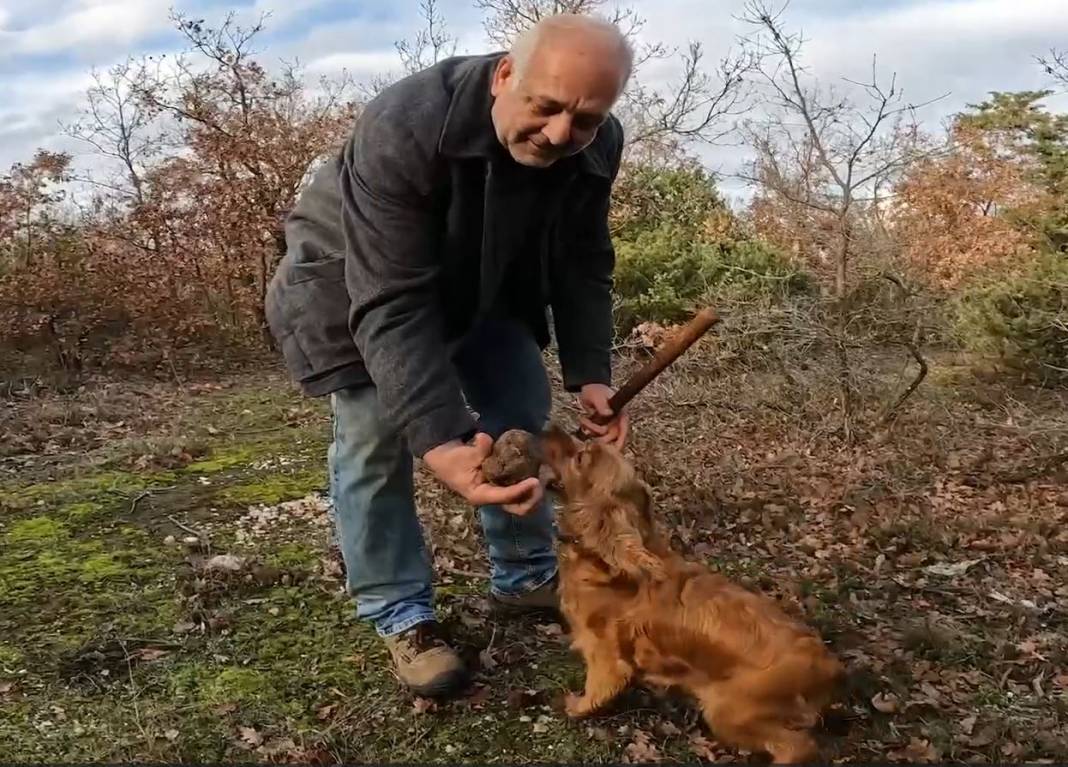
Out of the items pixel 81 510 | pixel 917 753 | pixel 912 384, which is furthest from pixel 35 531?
pixel 912 384

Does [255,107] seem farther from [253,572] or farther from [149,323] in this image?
[253,572]

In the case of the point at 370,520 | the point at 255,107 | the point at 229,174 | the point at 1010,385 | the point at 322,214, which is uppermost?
the point at 255,107

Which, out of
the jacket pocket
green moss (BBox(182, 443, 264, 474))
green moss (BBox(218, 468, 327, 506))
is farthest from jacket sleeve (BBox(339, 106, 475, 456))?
green moss (BBox(182, 443, 264, 474))

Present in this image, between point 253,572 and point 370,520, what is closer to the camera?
point 370,520

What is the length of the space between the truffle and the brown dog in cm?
18

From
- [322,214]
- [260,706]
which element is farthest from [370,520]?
[322,214]

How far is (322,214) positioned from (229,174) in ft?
31.4

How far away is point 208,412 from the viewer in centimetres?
903

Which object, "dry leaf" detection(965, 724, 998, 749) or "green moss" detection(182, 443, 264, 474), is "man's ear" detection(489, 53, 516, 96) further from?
"green moss" detection(182, 443, 264, 474)

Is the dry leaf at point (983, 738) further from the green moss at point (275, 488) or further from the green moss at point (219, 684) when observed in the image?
the green moss at point (275, 488)

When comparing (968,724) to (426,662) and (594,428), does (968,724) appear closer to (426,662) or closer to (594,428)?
(594,428)

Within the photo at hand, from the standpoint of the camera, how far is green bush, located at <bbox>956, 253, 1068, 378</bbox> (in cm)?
895

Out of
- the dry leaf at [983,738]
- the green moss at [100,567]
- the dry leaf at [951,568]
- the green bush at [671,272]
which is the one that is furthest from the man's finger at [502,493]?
the green bush at [671,272]

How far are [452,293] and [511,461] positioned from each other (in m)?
0.64
